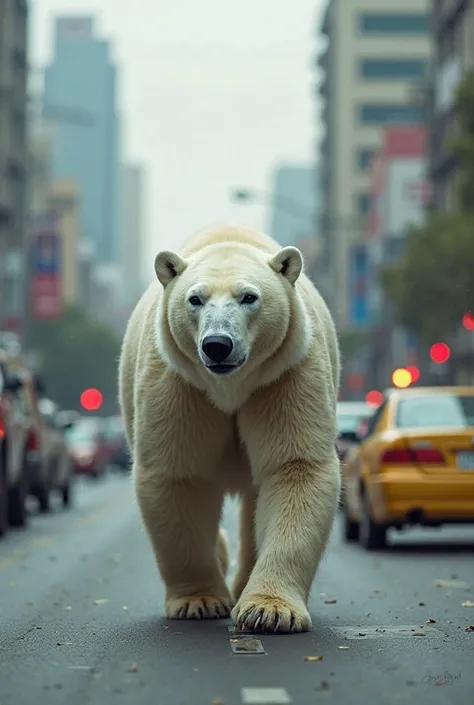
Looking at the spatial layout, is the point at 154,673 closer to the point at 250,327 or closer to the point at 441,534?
the point at 250,327

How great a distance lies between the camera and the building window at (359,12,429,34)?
4897 inches

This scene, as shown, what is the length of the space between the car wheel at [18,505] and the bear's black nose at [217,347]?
42.3 feet

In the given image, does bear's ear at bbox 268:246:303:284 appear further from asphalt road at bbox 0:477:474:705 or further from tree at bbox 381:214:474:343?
tree at bbox 381:214:474:343

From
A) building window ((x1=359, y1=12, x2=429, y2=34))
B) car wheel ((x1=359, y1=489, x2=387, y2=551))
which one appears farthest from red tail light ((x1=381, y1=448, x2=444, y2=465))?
building window ((x1=359, y1=12, x2=429, y2=34))

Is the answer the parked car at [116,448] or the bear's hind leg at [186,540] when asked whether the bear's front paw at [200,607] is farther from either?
the parked car at [116,448]

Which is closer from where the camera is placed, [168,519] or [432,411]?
[168,519]

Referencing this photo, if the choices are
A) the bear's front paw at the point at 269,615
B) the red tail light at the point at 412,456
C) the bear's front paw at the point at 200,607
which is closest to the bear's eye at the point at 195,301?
the bear's front paw at the point at 269,615

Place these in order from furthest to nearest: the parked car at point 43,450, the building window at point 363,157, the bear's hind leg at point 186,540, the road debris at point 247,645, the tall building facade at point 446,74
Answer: the building window at point 363,157 < the tall building facade at point 446,74 < the parked car at point 43,450 < the bear's hind leg at point 186,540 < the road debris at point 247,645

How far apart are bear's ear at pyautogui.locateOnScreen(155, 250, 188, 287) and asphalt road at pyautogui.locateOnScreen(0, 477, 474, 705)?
1618 mm

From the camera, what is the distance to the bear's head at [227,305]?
7.98m

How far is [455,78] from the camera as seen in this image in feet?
201

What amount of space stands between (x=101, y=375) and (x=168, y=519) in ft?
361

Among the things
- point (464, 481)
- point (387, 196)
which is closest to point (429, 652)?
point (464, 481)

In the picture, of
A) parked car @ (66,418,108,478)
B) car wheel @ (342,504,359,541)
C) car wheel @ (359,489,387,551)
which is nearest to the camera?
car wheel @ (359,489,387,551)
